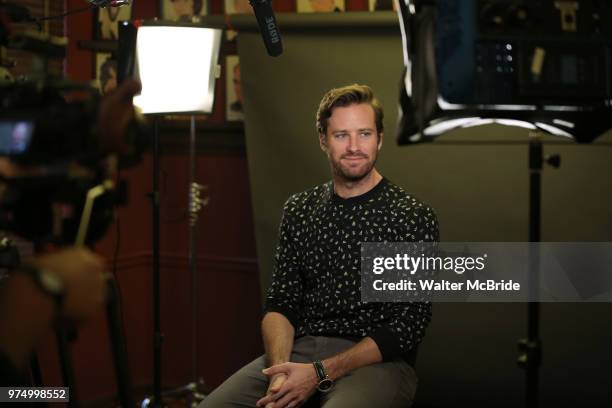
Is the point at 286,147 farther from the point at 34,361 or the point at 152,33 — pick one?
the point at 34,361

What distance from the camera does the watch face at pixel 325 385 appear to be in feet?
7.68

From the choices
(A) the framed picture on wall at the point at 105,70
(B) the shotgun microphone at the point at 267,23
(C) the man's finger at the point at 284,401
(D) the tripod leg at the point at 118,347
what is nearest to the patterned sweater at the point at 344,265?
(C) the man's finger at the point at 284,401

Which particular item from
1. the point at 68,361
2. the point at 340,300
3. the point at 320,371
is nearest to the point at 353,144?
the point at 340,300

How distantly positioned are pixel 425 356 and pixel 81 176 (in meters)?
2.30

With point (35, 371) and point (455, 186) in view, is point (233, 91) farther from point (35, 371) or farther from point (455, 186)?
point (35, 371)

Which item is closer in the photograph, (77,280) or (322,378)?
(77,280)

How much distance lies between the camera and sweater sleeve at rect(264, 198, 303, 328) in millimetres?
2602

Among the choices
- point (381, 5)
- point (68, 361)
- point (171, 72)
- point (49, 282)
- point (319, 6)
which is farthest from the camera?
point (319, 6)

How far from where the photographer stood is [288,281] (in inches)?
103

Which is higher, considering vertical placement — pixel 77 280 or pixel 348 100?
pixel 348 100

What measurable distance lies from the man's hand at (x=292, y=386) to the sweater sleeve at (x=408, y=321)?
213mm

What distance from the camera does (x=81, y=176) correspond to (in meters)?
1.27

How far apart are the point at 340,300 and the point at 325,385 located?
0.89 ft

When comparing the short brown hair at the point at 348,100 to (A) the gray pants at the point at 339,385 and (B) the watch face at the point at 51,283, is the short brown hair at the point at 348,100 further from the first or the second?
(B) the watch face at the point at 51,283
